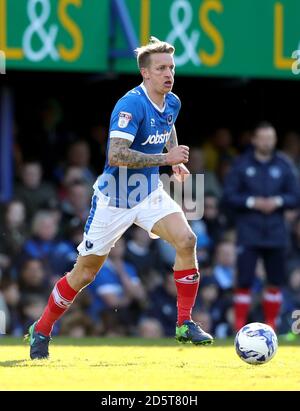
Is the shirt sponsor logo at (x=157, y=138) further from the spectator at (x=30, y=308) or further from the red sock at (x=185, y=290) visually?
the spectator at (x=30, y=308)

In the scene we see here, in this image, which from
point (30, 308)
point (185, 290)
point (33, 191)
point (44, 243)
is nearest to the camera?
point (185, 290)

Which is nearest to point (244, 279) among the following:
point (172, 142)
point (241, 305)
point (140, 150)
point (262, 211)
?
point (241, 305)

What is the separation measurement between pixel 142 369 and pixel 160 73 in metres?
2.39

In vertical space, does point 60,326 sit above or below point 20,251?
below

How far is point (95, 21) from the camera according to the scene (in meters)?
13.8

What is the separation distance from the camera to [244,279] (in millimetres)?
12531

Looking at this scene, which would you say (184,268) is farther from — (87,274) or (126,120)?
(126,120)

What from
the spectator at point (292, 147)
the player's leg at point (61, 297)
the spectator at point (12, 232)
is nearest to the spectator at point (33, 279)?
the spectator at point (12, 232)

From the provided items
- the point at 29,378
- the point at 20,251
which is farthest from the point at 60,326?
the point at 29,378

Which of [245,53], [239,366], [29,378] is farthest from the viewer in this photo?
[245,53]

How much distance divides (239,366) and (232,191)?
178 inches

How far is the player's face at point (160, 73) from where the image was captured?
8914mm

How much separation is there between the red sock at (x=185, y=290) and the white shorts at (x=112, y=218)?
0.46 metres

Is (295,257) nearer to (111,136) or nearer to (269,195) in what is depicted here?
(269,195)
